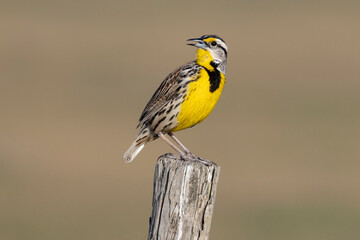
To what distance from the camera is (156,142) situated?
12.8 metres

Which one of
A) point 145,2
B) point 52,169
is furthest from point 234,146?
point 145,2

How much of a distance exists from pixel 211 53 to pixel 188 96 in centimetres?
32

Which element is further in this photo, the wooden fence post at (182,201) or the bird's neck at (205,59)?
the bird's neck at (205,59)

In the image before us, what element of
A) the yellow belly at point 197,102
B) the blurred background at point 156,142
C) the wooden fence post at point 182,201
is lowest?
the wooden fence post at point 182,201

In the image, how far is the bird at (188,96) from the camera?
5.12 meters

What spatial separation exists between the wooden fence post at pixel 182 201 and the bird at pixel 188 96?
115cm

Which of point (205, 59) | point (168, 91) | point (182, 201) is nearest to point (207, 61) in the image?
point (205, 59)

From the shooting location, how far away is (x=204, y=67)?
17.4 feet

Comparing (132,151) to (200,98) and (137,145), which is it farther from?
(200,98)

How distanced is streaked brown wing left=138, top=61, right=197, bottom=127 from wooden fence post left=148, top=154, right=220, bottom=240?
4.46 feet

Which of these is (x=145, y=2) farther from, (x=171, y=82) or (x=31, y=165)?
(x=171, y=82)

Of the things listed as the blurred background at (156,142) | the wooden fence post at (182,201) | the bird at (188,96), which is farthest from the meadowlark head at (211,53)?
the blurred background at (156,142)

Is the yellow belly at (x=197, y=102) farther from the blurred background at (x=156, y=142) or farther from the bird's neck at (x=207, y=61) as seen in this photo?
the blurred background at (x=156, y=142)

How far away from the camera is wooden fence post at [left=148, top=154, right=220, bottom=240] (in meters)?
3.76
